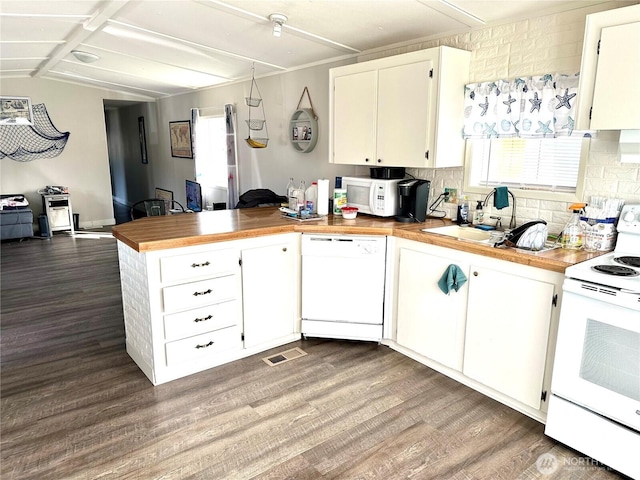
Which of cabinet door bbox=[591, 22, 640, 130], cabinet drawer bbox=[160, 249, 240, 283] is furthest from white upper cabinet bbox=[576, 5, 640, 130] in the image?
cabinet drawer bbox=[160, 249, 240, 283]

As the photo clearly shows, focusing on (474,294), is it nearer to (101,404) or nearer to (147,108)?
(101,404)

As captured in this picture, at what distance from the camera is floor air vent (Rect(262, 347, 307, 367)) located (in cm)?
300

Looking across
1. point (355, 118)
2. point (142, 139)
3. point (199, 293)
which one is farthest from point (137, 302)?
point (142, 139)

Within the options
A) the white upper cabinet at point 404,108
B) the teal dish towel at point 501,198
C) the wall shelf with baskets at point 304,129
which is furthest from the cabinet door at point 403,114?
the wall shelf with baskets at point 304,129

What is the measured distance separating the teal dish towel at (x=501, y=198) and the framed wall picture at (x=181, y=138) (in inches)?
227

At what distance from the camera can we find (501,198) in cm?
281

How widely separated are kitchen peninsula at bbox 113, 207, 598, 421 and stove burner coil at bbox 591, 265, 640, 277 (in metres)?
0.15

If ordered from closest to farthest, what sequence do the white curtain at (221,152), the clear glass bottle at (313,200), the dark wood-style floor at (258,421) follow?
the dark wood-style floor at (258,421), the clear glass bottle at (313,200), the white curtain at (221,152)

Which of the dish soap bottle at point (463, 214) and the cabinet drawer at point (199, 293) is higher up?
the dish soap bottle at point (463, 214)

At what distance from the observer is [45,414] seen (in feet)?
7.95

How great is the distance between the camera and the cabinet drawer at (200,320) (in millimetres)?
2688

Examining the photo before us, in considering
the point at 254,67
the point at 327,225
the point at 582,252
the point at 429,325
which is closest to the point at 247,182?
the point at 254,67

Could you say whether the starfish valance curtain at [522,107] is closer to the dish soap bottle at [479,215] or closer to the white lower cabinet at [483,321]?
the dish soap bottle at [479,215]

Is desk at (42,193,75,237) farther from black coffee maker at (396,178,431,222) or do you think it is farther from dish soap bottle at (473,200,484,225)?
dish soap bottle at (473,200,484,225)
